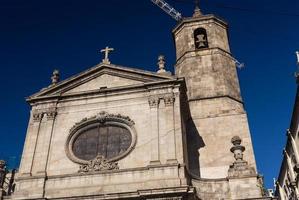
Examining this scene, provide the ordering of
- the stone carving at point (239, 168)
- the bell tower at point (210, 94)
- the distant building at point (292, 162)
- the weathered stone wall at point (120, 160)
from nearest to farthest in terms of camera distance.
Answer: the weathered stone wall at point (120, 160), the stone carving at point (239, 168), the bell tower at point (210, 94), the distant building at point (292, 162)

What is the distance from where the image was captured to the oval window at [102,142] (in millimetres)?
17359

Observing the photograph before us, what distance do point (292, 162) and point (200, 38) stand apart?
367 inches

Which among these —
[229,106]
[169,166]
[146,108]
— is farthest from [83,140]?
[229,106]

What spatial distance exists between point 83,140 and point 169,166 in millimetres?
4206

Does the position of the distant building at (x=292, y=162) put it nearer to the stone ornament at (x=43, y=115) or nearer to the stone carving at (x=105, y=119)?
the stone carving at (x=105, y=119)

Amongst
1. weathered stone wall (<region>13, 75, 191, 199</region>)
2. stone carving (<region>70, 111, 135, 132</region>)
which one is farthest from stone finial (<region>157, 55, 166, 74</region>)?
stone carving (<region>70, 111, 135, 132</region>)

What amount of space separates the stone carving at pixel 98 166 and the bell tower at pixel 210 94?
553 cm

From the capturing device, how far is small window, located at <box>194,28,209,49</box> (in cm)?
2686

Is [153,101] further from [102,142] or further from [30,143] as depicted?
[30,143]

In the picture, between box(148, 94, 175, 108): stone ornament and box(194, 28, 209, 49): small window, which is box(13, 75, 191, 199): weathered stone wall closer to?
box(148, 94, 175, 108): stone ornament

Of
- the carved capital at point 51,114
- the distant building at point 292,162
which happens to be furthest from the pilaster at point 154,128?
the distant building at point 292,162

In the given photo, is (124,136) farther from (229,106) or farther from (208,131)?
(229,106)

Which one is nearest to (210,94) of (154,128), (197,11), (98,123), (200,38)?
(200,38)

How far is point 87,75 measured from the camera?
2012 centimetres
